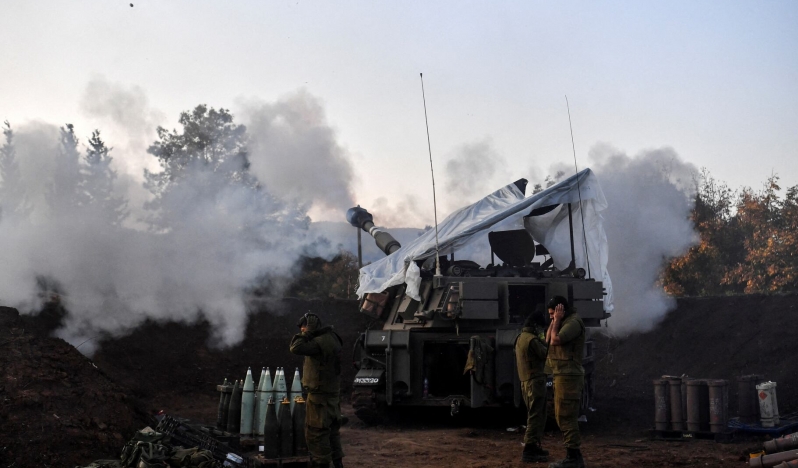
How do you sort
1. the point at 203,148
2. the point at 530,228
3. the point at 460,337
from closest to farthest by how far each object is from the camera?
1. the point at 460,337
2. the point at 530,228
3. the point at 203,148

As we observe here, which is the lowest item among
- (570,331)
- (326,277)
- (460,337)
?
(570,331)

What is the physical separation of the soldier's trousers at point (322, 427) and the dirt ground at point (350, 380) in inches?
51.0

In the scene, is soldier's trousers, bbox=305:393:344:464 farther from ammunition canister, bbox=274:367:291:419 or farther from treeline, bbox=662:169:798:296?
treeline, bbox=662:169:798:296

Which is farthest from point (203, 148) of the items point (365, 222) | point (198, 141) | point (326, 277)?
point (365, 222)

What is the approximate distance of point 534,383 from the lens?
31.8ft

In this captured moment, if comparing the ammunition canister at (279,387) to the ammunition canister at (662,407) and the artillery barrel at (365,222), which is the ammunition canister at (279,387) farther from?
the artillery barrel at (365,222)

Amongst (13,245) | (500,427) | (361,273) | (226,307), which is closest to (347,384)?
(226,307)

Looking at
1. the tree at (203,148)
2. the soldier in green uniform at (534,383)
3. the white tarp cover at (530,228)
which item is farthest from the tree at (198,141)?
the soldier in green uniform at (534,383)

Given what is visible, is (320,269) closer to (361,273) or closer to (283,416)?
(361,273)

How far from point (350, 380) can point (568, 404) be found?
1022cm

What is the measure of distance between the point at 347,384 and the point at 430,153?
6981 mm

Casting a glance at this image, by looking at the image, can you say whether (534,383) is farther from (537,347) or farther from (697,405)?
(697,405)

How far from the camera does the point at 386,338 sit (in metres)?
13.2

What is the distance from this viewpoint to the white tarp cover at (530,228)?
13590 millimetres
